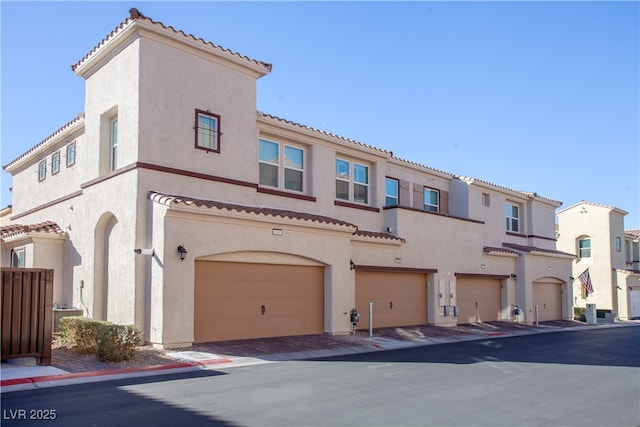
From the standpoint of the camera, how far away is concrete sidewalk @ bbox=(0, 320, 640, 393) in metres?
11.1

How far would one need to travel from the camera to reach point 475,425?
26.1 feet

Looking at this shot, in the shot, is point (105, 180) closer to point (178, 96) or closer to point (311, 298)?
point (178, 96)

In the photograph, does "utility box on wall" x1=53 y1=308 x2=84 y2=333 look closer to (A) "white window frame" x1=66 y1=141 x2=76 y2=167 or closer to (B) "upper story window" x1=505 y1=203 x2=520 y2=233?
(A) "white window frame" x1=66 y1=141 x2=76 y2=167

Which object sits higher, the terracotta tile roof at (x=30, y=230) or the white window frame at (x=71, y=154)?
the white window frame at (x=71, y=154)

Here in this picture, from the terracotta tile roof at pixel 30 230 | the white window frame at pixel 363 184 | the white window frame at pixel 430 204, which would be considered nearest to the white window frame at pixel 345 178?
the white window frame at pixel 363 184

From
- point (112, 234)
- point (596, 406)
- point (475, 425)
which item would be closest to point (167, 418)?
point (475, 425)

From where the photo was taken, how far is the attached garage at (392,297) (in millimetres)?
21500

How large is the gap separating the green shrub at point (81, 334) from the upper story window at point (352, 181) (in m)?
11.4

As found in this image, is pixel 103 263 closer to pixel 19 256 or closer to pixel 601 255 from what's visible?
pixel 19 256

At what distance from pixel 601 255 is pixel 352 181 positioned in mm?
28221

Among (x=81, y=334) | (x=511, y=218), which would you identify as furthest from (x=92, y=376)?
(x=511, y=218)

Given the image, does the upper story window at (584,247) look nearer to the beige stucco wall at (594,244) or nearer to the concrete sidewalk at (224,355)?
the beige stucco wall at (594,244)

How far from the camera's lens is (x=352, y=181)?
23469 millimetres

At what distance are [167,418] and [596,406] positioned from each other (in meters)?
6.87
